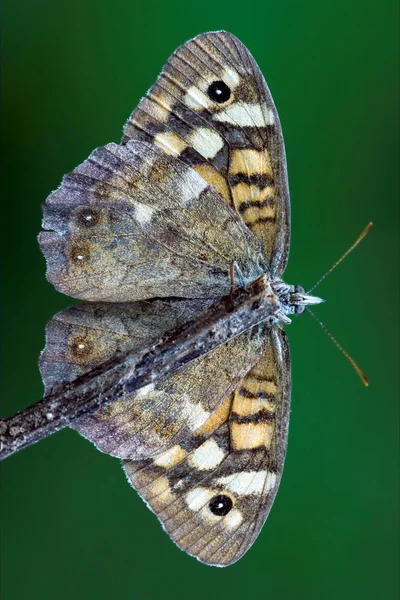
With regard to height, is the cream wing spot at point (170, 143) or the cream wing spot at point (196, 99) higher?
the cream wing spot at point (196, 99)

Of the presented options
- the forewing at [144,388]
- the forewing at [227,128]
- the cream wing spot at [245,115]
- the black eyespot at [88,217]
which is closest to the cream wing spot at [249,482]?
the forewing at [144,388]

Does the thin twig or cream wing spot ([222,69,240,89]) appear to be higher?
cream wing spot ([222,69,240,89])

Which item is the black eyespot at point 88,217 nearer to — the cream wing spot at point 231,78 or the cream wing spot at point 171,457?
the cream wing spot at point 231,78

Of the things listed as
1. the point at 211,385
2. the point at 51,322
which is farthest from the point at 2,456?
the point at 211,385

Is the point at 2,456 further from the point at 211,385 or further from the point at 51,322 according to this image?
the point at 211,385

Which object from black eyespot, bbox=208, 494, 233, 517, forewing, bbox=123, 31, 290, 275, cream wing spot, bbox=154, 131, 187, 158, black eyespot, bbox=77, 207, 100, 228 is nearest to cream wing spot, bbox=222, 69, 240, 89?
forewing, bbox=123, 31, 290, 275

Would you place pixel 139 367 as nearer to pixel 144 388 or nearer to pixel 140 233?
pixel 144 388

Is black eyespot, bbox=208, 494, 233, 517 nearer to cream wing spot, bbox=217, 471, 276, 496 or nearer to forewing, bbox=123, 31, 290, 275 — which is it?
cream wing spot, bbox=217, 471, 276, 496
